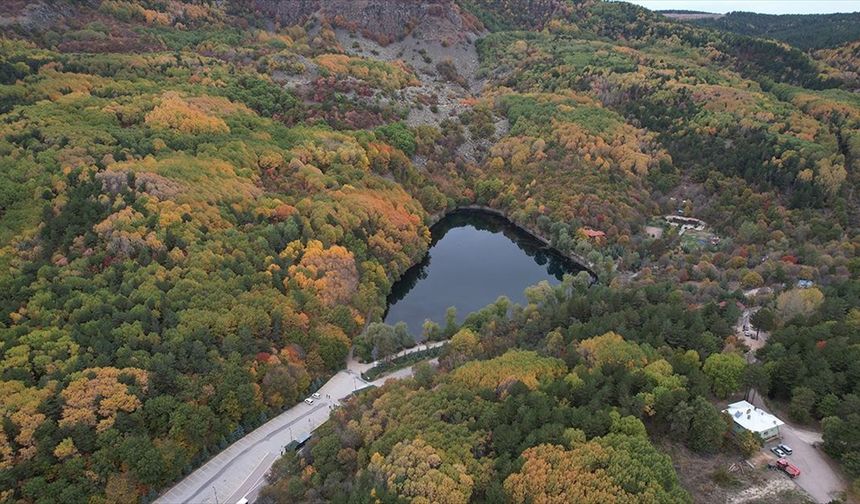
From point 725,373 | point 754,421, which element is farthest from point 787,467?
point 725,373

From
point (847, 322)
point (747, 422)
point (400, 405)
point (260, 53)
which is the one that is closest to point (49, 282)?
point (400, 405)

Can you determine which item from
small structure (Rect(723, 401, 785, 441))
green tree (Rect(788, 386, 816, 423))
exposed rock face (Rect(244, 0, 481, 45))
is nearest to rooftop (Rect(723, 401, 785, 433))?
small structure (Rect(723, 401, 785, 441))

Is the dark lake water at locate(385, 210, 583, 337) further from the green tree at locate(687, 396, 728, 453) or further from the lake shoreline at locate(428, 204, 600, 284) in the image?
the green tree at locate(687, 396, 728, 453)

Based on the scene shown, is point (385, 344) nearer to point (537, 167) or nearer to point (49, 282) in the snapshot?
point (49, 282)

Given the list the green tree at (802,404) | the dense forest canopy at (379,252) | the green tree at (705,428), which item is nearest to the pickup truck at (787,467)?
the dense forest canopy at (379,252)

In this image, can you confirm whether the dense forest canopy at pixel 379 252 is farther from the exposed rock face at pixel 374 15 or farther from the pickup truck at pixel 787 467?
Answer: the exposed rock face at pixel 374 15
